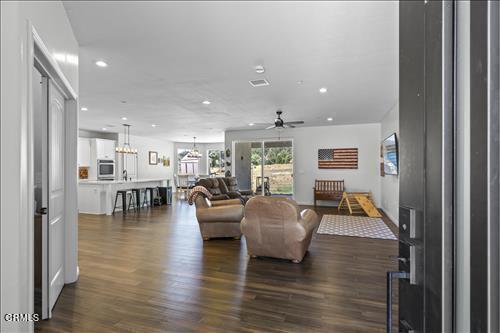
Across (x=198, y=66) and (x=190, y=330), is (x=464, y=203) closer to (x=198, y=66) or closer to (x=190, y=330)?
(x=190, y=330)

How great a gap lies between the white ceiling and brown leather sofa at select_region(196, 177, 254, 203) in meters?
1.74

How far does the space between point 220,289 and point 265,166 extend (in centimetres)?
716

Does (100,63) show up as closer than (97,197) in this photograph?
Yes

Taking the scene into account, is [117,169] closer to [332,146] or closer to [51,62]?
[332,146]

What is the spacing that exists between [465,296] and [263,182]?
9410 mm

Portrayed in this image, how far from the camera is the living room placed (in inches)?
19.5

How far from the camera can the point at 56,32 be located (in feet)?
7.55

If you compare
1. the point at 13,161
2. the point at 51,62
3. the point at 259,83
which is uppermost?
the point at 259,83

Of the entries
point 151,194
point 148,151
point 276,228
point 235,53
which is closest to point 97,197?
point 151,194

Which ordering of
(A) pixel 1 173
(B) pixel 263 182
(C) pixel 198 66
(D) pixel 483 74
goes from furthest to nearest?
(B) pixel 263 182 < (C) pixel 198 66 < (A) pixel 1 173 < (D) pixel 483 74

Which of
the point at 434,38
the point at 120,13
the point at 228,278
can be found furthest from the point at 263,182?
the point at 434,38

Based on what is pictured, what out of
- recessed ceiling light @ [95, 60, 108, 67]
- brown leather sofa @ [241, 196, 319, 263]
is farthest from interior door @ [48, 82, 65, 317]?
brown leather sofa @ [241, 196, 319, 263]

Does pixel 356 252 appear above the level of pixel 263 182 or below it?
below

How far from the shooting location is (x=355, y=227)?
19.0 feet
